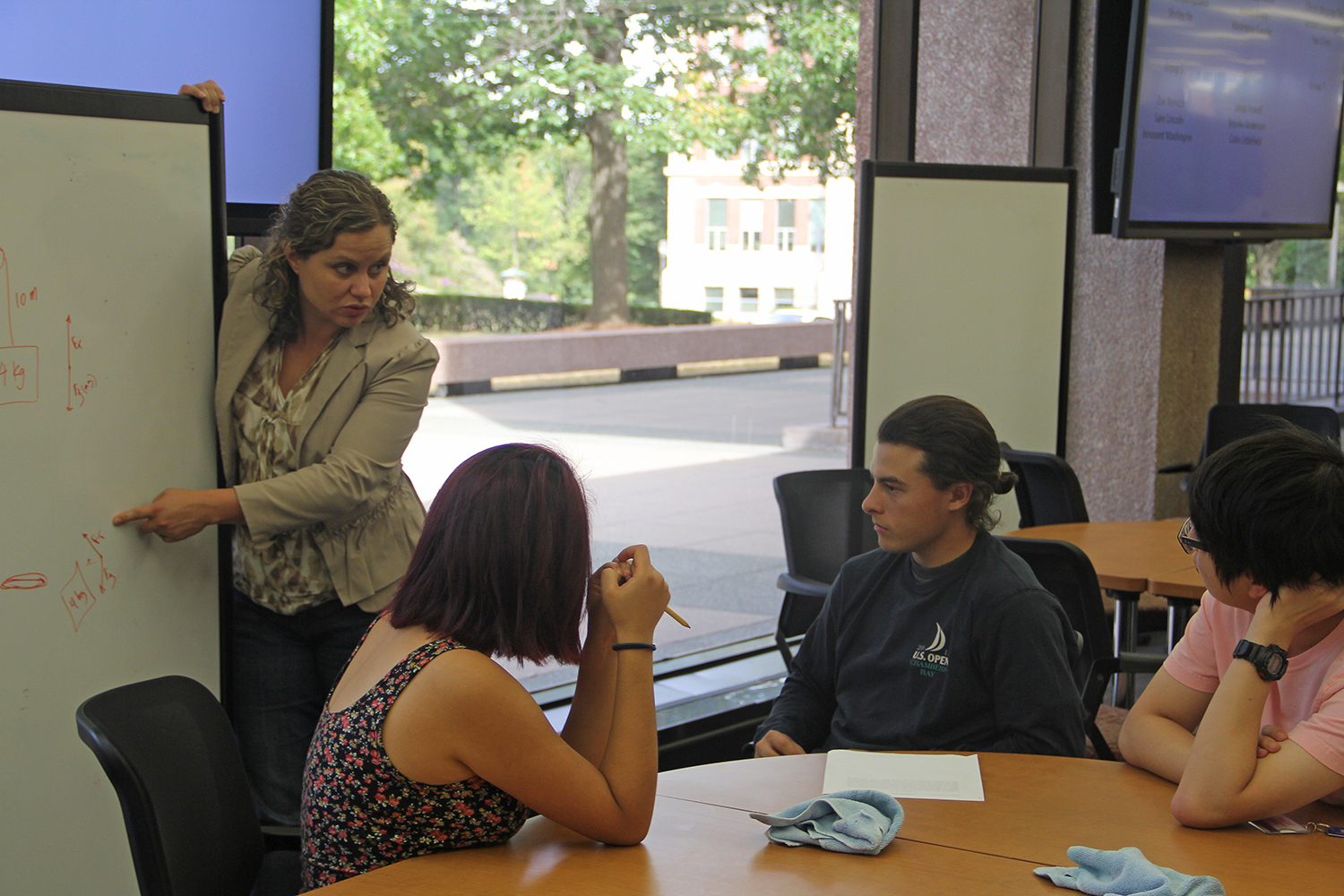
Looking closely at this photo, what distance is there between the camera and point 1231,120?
4496 mm

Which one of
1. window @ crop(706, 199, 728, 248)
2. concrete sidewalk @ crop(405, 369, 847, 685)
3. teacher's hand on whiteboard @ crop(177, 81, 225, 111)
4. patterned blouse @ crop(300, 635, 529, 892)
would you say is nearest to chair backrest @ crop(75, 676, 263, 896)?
patterned blouse @ crop(300, 635, 529, 892)

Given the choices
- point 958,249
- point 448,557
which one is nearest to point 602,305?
point 958,249

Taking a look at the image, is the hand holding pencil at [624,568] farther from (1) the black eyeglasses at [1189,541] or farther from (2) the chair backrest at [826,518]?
(2) the chair backrest at [826,518]

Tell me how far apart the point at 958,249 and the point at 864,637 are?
6.53ft

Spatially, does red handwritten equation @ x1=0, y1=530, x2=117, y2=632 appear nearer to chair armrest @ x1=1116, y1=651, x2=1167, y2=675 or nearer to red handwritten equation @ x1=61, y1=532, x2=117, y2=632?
red handwritten equation @ x1=61, y1=532, x2=117, y2=632

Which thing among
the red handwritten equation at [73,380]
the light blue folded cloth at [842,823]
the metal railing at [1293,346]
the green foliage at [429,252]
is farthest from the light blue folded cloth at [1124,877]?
the metal railing at [1293,346]

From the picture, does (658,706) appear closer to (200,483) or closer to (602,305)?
(602,305)

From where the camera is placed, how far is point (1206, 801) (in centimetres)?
149

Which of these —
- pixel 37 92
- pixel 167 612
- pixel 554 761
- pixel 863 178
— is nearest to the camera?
pixel 554 761

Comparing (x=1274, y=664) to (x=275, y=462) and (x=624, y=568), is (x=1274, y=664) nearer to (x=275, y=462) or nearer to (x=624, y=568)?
(x=624, y=568)

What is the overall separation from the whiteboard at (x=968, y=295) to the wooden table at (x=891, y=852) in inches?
80.0

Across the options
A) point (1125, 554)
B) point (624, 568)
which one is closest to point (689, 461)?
point (1125, 554)

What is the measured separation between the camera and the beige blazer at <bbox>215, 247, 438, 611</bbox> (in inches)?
82.9

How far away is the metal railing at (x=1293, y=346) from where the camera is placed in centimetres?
805
